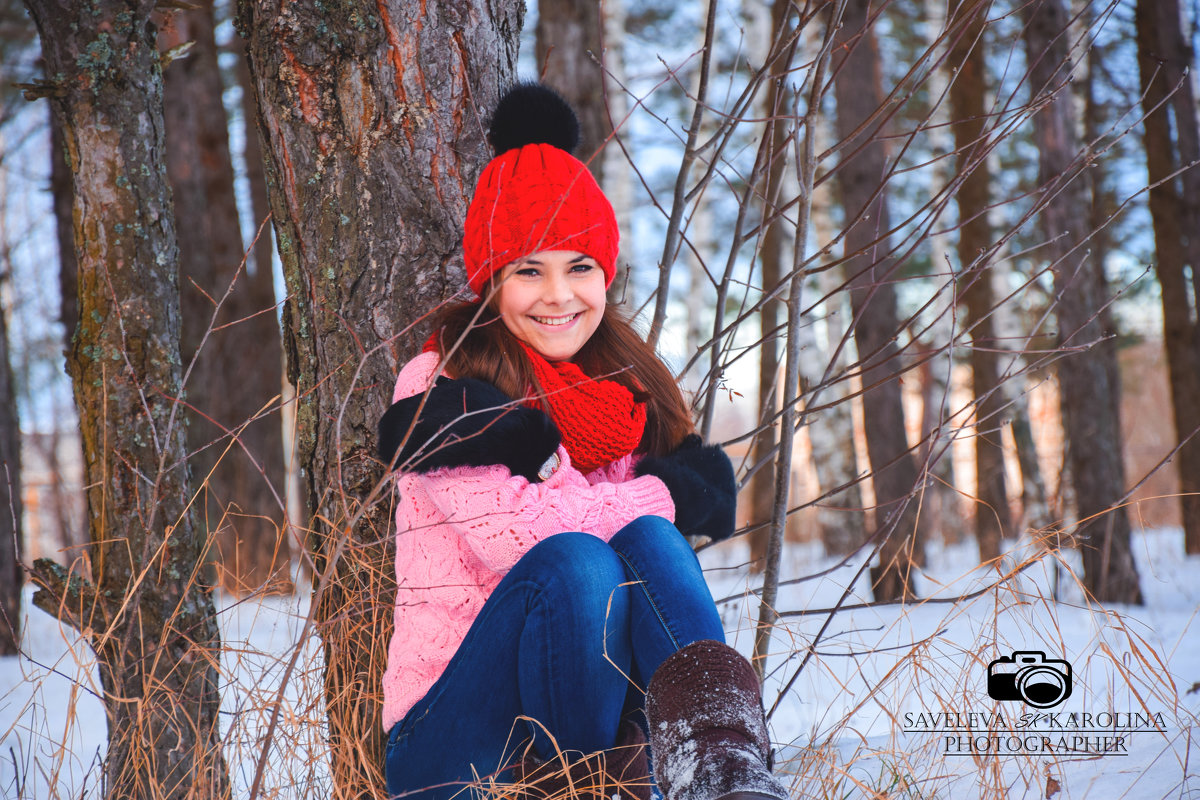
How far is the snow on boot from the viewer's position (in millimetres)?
1199

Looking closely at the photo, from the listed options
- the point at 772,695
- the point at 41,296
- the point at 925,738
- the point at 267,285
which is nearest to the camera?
the point at 925,738

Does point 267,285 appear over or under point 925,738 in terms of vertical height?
over

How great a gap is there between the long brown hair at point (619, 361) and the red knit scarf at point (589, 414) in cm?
4

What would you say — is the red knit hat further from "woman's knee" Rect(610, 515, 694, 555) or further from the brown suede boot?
the brown suede boot

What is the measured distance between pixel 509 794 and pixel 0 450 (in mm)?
3808

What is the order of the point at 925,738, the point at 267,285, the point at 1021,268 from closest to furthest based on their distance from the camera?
the point at 925,738, the point at 267,285, the point at 1021,268

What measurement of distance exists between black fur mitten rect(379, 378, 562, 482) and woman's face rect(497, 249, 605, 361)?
0.24 m

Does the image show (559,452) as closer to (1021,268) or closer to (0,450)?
(0,450)

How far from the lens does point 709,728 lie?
50.1 inches

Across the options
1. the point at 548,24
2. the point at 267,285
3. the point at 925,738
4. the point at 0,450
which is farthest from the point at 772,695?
the point at 267,285

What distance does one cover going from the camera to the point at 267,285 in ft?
22.2

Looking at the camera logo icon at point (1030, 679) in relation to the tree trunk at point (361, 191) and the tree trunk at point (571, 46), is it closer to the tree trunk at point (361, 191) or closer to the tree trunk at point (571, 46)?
the tree trunk at point (361, 191)

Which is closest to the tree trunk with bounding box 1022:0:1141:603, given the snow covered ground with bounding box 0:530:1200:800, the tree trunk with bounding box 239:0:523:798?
the snow covered ground with bounding box 0:530:1200:800

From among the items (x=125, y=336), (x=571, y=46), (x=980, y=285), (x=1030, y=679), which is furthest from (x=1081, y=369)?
(x=125, y=336)
